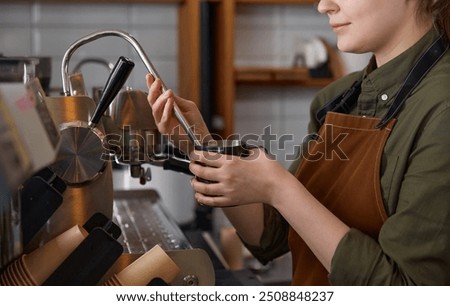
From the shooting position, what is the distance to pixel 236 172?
80 centimetres

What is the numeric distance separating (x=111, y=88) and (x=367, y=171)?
1.14 ft

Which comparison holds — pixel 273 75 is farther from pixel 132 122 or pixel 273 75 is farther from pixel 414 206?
pixel 414 206

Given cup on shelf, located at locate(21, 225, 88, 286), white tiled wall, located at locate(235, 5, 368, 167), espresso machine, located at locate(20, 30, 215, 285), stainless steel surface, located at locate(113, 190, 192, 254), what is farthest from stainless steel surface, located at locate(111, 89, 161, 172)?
white tiled wall, located at locate(235, 5, 368, 167)

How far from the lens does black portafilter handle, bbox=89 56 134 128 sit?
0.80 metres

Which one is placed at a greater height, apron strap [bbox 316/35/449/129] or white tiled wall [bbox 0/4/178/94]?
white tiled wall [bbox 0/4/178/94]

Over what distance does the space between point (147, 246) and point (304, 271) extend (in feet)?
0.85

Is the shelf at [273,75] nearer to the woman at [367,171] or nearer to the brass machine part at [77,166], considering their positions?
the woman at [367,171]

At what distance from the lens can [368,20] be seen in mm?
898

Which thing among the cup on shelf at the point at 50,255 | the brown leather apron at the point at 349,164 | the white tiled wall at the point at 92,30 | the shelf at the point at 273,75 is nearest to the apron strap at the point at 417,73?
the brown leather apron at the point at 349,164

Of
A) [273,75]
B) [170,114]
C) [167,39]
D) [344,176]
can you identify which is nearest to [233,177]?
[170,114]

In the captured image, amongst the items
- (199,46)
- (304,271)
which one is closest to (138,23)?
(199,46)

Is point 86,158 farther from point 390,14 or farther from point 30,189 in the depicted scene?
point 390,14

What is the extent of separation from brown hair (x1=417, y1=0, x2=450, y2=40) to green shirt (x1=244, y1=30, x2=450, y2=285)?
5 cm

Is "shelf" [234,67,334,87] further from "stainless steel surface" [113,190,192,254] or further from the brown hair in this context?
the brown hair
